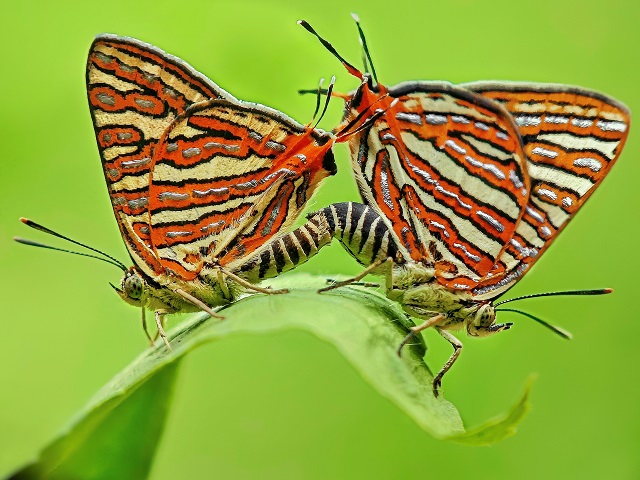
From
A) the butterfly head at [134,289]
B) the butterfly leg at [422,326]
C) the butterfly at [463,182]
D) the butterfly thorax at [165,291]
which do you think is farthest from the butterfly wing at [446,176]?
the butterfly head at [134,289]

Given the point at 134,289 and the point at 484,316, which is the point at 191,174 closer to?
the point at 134,289

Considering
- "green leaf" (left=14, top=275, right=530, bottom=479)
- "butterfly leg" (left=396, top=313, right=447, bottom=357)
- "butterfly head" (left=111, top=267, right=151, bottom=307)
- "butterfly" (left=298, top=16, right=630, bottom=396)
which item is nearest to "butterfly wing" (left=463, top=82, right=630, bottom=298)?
"butterfly" (left=298, top=16, right=630, bottom=396)

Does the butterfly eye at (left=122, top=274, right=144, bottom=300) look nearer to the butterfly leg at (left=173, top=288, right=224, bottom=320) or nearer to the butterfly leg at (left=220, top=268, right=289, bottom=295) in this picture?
the butterfly leg at (left=173, top=288, right=224, bottom=320)

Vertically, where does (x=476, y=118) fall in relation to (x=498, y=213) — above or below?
above

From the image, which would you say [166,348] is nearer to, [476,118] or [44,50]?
[476,118]

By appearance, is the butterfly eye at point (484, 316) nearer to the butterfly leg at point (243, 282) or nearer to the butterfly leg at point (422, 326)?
the butterfly leg at point (422, 326)

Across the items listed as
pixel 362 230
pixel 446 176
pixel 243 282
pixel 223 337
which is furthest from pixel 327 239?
pixel 223 337

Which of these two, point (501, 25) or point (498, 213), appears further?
point (501, 25)

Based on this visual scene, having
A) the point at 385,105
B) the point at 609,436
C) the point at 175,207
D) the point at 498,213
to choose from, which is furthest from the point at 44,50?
the point at 609,436
